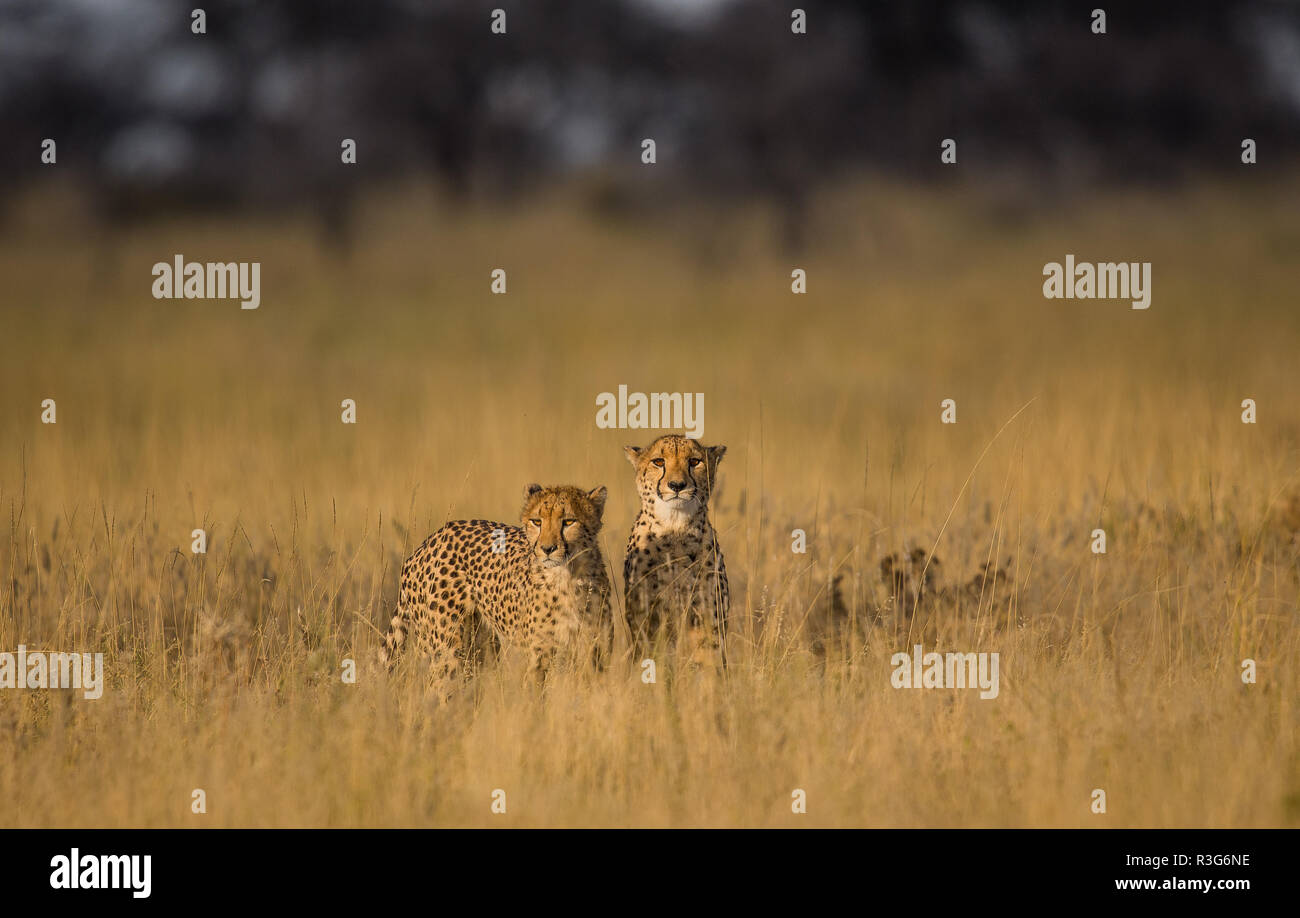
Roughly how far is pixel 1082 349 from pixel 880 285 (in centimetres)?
368

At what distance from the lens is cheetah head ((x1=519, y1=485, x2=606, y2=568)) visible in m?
4.98

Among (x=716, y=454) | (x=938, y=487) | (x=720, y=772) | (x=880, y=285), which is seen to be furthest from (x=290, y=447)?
(x=880, y=285)

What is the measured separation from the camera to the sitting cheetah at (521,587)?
5.06m

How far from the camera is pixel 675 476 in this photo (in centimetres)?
510

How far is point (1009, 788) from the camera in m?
4.21

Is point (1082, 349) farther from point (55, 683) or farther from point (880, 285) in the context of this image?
point (55, 683)

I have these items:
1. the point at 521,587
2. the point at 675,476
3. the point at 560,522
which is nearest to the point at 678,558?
the point at 675,476

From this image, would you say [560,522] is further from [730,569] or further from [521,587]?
[730,569]

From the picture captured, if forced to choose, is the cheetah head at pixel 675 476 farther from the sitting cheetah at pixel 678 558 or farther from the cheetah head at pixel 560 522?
the cheetah head at pixel 560 522

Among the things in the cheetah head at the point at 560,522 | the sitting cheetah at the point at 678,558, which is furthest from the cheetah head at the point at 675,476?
the cheetah head at the point at 560,522

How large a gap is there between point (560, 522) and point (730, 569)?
1.57 metres

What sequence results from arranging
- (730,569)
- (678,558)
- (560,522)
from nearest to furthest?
(560,522) → (678,558) → (730,569)

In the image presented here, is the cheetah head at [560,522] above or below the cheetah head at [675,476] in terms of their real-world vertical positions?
below

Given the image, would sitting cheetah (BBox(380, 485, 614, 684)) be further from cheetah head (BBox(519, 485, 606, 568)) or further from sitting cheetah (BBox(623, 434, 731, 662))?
sitting cheetah (BBox(623, 434, 731, 662))
